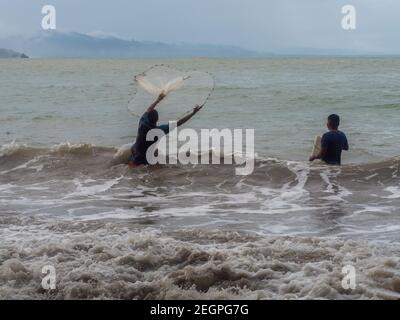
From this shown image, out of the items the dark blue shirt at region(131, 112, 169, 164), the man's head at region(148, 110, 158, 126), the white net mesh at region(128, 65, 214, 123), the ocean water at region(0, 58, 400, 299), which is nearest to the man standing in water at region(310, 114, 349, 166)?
the ocean water at region(0, 58, 400, 299)

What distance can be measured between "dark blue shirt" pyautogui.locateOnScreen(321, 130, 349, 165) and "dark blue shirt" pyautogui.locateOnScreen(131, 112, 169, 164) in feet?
9.55

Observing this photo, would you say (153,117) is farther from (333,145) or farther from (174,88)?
(333,145)

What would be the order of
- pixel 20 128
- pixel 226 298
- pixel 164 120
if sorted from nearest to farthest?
1. pixel 226 298
2. pixel 164 120
3. pixel 20 128

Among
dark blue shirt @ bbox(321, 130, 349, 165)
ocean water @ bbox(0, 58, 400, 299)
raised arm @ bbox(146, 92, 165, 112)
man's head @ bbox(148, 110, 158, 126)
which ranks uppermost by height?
raised arm @ bbox(146, 92, 165, 112)

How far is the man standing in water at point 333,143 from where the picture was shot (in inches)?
407

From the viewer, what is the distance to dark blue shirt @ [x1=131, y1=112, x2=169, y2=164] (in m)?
10.6

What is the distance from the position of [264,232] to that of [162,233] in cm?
124

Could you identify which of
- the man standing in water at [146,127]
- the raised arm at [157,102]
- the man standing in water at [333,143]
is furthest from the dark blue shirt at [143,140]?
the man standing in water at [333,143]

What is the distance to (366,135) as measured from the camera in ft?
58.0

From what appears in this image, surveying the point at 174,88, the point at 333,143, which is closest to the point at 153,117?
the point at 174,88

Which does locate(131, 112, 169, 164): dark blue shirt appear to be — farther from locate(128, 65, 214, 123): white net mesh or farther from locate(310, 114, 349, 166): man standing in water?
locate(310, 114, 349, 166): man standing in water
